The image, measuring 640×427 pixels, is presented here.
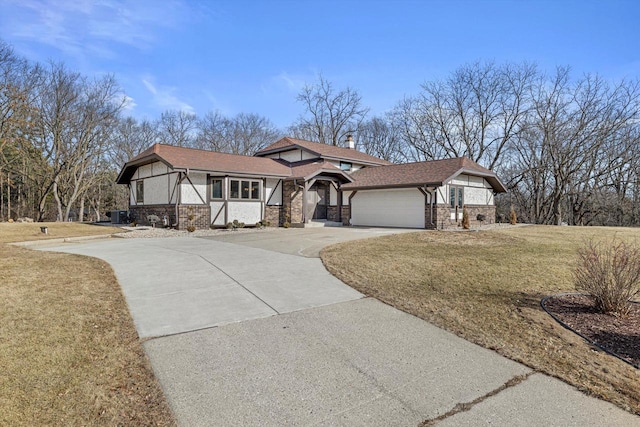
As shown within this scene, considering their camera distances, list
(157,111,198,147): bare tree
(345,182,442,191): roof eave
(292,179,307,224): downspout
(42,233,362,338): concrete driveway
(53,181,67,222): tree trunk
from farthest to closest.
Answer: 1. (157,111,198,147): bare tree
2. (53,181,67,222): tree trunk
3. (292,179,307,224): downspout
4. (345,182,442,191): roof eave
5. (42,233,362,338): concrete driveway

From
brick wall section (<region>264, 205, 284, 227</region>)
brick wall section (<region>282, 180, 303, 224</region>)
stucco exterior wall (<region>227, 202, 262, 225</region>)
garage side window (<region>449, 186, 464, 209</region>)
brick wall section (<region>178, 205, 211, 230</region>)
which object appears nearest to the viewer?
brick wall section (<region>178, 205, 211, 230</region>)

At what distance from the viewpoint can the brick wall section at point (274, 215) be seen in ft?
62.6

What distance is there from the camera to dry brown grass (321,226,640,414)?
3.21 meters

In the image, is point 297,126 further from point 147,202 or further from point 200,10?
point 200,10

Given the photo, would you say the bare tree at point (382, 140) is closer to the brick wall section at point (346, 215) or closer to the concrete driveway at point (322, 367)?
the brick wall section at point (346, 215)

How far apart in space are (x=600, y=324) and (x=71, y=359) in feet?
19.9

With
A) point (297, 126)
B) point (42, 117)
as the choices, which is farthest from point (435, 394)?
point (297, 126)

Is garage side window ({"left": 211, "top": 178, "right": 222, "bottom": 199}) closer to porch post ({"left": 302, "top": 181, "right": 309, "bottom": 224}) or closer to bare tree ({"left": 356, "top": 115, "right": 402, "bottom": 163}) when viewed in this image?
porch post ({"left": 302, "top": 181, "right": 309, "bottom": 224})

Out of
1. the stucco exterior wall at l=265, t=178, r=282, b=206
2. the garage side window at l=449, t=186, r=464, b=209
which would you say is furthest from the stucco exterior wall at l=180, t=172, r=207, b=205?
the garage side window at l=449, t=186, r=464, b=209

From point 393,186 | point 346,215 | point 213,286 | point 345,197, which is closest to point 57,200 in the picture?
point 345,197

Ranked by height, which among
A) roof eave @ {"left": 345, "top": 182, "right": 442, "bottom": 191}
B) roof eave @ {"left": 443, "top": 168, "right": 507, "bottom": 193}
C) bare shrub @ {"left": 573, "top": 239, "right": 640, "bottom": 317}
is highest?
roof eave @ {"left": 443, "top": 168, "right": 507, "bottom": 193}

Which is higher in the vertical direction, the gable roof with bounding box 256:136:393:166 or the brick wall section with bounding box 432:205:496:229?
the gable roof with bounding box 256:136:393:166

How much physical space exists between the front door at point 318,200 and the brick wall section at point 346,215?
1279 mm

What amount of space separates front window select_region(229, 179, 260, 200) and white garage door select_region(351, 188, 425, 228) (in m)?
6.08
